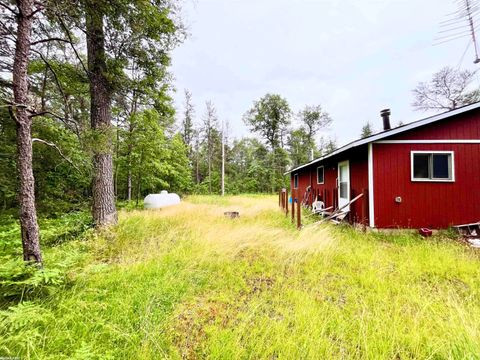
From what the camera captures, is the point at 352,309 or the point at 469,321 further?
the point at 352,309

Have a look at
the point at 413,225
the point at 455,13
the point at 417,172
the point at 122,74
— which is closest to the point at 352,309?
the point at 455,13

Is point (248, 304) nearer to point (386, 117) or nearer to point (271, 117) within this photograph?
point (386, 117)

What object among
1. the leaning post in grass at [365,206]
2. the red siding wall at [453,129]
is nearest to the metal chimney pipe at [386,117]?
the red siding wall at [453,129]

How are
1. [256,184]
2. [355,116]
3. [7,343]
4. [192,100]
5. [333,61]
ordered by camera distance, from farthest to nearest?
[355,116] < [256,184] < [192,100] < [333,61] < [7,343]

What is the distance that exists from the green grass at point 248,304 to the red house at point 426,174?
166 centimetres

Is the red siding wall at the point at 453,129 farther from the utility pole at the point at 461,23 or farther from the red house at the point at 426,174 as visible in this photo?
the utility pole at the point at 461,23

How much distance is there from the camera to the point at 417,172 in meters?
6.36

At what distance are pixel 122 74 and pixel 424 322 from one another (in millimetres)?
7054

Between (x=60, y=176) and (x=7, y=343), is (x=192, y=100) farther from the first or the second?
(x=7, y=343)

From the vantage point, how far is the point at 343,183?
326 inches

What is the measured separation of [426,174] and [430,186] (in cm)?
38

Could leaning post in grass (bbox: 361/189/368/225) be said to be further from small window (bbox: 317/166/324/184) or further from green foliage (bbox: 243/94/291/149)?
green foliage (bbox: 243/94/291/149)

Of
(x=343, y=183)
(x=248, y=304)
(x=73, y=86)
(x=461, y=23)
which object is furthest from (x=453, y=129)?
(x=73, y=86)

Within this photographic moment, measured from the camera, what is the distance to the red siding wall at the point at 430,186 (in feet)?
20.5
